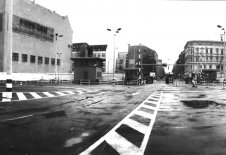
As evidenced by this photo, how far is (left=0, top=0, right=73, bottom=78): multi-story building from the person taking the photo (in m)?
56.9

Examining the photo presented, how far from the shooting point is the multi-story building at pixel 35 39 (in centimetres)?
5694

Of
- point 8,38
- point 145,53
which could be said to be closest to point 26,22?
point 8,38

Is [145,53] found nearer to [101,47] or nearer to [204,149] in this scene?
[101,47]

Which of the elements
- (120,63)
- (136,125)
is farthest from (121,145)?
(120,63)

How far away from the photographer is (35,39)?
207 ft

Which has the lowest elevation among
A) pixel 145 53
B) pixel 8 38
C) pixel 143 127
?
pixel 143 127

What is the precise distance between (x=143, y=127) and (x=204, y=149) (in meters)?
2.24

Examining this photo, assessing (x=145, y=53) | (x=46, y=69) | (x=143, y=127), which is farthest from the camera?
(x=145, y=53)

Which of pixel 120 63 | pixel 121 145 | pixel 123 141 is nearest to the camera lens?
pixel 121 145

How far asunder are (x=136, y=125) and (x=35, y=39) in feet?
197

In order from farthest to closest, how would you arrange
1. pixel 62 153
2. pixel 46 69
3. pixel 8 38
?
1. pixel 46 69
2. pixel 8 38
3. pixel 62 153

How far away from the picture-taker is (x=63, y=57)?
248ft

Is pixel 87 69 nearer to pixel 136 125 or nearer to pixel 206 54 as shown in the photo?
pixel 136 125

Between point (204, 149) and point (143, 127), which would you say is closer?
point (204, 149)
